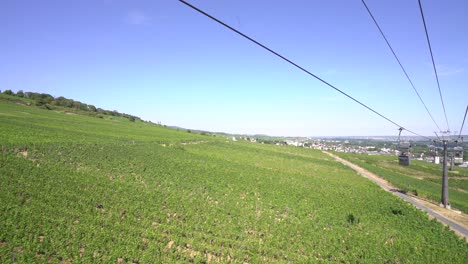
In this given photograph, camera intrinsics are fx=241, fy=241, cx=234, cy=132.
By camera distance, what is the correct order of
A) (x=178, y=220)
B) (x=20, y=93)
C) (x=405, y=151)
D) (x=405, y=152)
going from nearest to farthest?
1. (x=178, y=220)
2. (x=405, y=151)
3. (x=405, y=152)
4. (x=20, y=93)

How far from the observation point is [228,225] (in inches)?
556

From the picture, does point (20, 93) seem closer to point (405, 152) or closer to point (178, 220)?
point (178, 220)

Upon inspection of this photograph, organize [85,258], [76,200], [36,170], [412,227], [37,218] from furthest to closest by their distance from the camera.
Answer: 1. [412,227]
2. [36,170]
3. [76,200]
4. [37,218]
5. [85,258]

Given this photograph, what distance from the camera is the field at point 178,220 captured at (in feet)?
33.8

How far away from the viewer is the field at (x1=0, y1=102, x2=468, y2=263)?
10.3 m

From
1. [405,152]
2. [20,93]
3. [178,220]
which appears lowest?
[178,220]

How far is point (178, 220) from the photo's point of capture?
13805 mm

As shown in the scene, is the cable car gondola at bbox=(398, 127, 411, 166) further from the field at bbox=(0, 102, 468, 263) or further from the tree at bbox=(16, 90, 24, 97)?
the tree at bbox=(16, 90, 24, 97)

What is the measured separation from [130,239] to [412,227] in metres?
19.6

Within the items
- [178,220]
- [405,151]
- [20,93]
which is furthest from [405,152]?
[20,93]

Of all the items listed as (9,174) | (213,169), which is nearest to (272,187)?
(213,169)

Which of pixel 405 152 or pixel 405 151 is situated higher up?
pixel 405 151

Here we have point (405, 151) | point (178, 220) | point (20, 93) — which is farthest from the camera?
point (20, 93)

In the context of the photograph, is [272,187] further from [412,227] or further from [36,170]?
[36,170]
